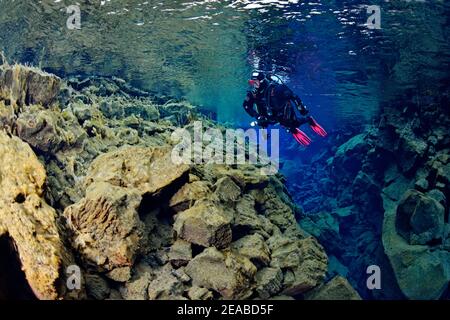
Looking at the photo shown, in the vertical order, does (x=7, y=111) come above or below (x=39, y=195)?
above

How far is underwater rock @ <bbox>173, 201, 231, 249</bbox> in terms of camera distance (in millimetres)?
6488

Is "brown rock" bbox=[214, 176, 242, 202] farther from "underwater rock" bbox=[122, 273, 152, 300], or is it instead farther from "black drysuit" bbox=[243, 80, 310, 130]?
"underwater rock" bbox=[122, 273, 152, 300]

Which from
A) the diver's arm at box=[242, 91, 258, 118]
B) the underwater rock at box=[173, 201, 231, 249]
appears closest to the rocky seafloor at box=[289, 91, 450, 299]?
the diver's arm at box=[242, 91, 258, 118]

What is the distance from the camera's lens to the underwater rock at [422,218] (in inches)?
416

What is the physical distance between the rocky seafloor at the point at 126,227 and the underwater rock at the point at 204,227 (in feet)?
0.07

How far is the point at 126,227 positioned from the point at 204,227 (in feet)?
4.88

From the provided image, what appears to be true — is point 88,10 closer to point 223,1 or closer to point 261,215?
point 223,1

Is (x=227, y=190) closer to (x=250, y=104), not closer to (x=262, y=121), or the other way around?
(x=262, y=121)

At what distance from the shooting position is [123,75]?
2123 cm

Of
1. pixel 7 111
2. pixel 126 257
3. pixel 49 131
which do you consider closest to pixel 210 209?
pixel 126 257

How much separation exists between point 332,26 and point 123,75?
1338cm

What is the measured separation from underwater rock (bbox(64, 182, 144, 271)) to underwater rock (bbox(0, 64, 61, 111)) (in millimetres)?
4419

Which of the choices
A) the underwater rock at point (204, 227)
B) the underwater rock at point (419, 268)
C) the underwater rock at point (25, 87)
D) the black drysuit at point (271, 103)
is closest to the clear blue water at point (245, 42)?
the underwater rock at point (25, 87)

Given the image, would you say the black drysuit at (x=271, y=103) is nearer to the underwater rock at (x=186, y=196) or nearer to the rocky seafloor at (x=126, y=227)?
the rocky seafloor at (x=126, y=227)
